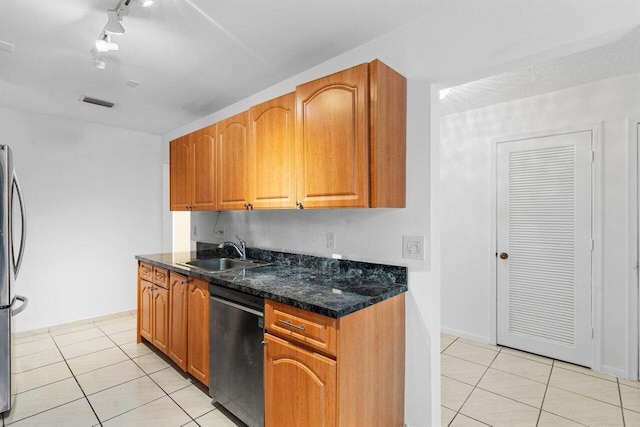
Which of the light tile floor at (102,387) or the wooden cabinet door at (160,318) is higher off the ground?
the wooden cabinet door at (160,318)

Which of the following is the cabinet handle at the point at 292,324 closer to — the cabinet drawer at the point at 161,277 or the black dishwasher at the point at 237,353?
the black dishwasher at the point at 237,353

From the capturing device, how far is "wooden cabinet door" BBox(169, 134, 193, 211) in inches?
127

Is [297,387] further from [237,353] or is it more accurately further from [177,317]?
[177,317]

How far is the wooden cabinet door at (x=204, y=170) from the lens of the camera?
2916 mm

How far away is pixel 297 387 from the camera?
1.64 meters

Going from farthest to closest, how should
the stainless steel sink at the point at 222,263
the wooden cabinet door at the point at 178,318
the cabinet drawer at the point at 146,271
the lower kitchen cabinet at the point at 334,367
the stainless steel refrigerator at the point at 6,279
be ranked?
the cabinet drawer at the point at 146,271
the stainless steel sink at the point at 222,263
the wooden cabinet door at the point at 178,318
the stainless steel refrigerator at the point at 6,279
the lower kitchen cabinet at the point at 334,367

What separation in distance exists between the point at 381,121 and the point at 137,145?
3834 millimetres

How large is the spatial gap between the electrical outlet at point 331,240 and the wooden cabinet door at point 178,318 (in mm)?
1101

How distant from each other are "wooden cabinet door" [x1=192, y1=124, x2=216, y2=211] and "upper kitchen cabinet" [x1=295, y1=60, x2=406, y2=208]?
113 cm

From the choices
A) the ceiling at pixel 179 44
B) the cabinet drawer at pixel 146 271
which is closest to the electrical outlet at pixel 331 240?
the ceiling at pixel 179 44

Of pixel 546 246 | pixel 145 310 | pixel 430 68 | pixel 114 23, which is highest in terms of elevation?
pixel 114 23

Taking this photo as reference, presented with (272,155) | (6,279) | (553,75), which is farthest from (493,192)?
(6,279)

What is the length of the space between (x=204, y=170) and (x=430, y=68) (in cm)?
206

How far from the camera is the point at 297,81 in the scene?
8.73ft
